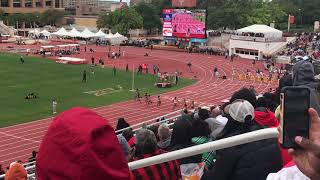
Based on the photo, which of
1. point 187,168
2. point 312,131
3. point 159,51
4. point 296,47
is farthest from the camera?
point 159,51

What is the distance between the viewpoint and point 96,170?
193 cm

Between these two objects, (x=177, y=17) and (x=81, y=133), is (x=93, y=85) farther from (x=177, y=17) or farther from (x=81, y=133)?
(x=81, y=133)

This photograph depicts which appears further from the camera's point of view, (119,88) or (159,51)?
(159,51)

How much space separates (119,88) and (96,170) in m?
36.5

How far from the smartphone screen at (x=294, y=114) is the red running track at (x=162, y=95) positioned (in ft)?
65.0

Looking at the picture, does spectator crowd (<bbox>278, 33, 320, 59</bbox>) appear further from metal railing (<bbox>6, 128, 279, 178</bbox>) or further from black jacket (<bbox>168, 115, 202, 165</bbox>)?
metal railing (<bbox>6, 128, 279, 178</bbox>)

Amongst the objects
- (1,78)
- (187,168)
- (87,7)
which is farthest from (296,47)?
(87,7)

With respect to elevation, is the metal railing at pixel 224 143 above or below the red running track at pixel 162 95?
above

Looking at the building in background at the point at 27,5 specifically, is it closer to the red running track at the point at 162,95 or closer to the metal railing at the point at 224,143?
the red running track at the point at 162,95

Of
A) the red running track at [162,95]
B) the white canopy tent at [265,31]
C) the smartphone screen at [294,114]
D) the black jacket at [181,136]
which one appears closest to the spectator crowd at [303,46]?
the white canopy tent at [265,31]

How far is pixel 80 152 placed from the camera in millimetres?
1909

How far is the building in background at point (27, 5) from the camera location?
351 ft

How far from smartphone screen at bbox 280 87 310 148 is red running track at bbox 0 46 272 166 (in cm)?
1981

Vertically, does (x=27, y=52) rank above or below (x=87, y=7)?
below
